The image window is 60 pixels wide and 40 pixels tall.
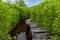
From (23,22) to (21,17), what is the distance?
434 millimetres

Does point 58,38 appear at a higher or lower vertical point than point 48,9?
lower

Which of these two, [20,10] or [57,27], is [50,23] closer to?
[57,27]

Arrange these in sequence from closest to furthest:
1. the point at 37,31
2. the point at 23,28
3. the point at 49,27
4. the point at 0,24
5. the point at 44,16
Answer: the point at 0,24
the point at 49,27
the point at 44,16
the point at 37,31
the point at 23,28

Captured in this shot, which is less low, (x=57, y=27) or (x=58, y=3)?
(x=58, y=3)

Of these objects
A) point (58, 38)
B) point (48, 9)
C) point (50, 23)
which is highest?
point (48, 9)

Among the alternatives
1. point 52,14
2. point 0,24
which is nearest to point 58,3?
point 52,14

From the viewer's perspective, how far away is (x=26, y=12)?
13562 millimetres

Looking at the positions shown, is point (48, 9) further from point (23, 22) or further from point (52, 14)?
point (23, 22)

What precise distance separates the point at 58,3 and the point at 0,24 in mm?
1725

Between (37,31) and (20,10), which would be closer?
(37,31)

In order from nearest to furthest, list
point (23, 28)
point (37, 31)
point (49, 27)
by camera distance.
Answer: point (49, 27) → point (37, 31) → point (23, 28)

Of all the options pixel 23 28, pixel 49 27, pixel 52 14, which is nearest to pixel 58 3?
pixel 52 14

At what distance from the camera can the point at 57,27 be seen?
5.37 meters

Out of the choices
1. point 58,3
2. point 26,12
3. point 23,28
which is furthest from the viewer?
point 26,12
